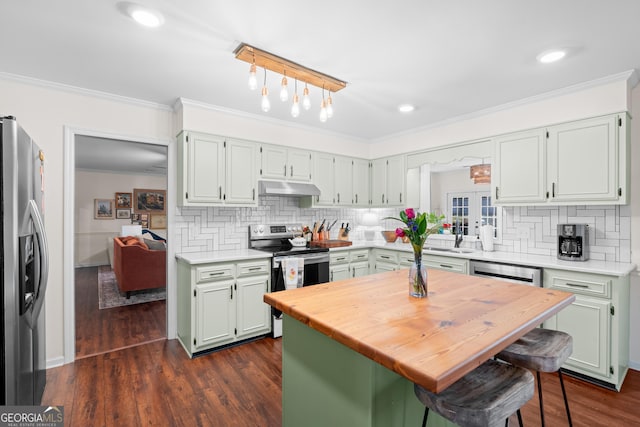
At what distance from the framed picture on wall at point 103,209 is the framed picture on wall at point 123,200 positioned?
0.49 ft

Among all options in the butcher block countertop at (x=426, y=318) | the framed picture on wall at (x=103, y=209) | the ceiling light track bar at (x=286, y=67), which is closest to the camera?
the butcher block countertop at (x=426, y=318)

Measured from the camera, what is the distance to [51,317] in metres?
2.78

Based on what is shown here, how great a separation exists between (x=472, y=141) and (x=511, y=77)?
1.01m

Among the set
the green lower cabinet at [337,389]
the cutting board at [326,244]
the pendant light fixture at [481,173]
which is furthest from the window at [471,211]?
the green lower cabinet at [337,389]

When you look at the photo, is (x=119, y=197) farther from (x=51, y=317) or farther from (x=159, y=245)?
(x=51, y=317)

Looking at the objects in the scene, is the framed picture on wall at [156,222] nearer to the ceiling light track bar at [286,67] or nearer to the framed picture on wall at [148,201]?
the framed picture on wall at [148,201]

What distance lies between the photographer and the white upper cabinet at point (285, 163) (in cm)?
374

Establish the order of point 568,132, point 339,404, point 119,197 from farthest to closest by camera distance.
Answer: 1. point 119,197
2. point 568,132
3. point 339,404

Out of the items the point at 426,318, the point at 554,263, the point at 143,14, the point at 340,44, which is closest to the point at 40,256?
the point at 143,14

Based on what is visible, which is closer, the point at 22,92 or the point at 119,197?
the point at 22,92

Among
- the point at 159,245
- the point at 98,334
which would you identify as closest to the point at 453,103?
the point at 98,334

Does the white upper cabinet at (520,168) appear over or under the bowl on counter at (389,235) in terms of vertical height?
over

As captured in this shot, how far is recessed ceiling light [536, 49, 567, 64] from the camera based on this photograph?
7.27 feet

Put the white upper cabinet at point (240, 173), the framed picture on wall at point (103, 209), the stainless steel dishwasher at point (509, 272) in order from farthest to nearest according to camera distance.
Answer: the framed picture on wall at point (103, 209), the white upper cabinet at point (240, 173), the stainless steel dishwasher at point (509, 272)
